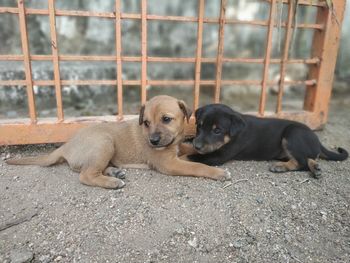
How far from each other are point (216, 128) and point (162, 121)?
1.89ft

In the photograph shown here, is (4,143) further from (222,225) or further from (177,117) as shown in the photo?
(222,225)

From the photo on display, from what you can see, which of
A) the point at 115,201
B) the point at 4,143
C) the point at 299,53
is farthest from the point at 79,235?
the point at 299,53

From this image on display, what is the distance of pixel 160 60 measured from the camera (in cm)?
414

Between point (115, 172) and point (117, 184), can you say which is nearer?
point (117, 184)

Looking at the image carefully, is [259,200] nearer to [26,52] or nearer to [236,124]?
[236,124]

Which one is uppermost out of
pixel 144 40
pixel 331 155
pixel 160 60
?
pixel 144 40

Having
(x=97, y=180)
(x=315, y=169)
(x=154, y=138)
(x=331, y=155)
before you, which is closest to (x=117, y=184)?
(x=97, y=180)

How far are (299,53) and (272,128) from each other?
4932 mm

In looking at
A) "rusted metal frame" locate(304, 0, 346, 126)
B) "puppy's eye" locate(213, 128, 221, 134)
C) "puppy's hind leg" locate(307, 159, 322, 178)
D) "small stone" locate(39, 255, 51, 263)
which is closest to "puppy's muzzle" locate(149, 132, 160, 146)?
"puppy's eye" locate(213, 128, 221, 134)

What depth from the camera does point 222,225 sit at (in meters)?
2.83

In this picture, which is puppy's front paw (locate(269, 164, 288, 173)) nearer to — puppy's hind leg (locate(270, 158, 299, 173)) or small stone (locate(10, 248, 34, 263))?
puppy's hind leg (locate(270, 158, 299, 173))

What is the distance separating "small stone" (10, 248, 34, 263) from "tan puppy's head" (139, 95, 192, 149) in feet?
4.81

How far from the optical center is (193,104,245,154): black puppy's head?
3.64 metres

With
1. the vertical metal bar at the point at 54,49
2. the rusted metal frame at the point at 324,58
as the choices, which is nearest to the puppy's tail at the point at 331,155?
the rusted metal frame at the point at 324,58
